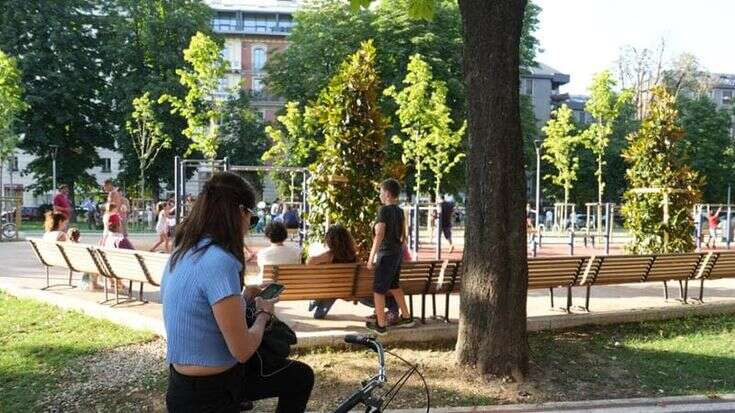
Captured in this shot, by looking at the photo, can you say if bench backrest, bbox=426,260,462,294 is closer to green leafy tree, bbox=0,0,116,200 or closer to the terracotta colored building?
green leafy tree, bbox=0,0,116,200

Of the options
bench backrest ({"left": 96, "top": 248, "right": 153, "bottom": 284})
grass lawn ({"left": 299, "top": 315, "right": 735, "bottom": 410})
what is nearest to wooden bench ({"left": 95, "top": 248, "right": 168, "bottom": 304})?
bench backrest ({"left": 96, "top": 248, "right": 153, "bottom": 284})

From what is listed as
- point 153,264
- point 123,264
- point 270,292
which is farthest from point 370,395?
point 123,264

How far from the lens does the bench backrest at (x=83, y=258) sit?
30.7 ft

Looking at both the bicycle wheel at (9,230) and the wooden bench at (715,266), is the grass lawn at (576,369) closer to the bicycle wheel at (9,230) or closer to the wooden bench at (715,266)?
the wooden bench at (715,266)

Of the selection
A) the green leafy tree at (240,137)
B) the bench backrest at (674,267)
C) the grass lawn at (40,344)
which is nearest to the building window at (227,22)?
the green leafy tree at (240,137)

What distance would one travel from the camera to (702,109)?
2205 inches

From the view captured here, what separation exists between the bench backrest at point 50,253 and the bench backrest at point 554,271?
6.68 metres

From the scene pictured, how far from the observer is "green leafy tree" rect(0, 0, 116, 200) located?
3791 cm

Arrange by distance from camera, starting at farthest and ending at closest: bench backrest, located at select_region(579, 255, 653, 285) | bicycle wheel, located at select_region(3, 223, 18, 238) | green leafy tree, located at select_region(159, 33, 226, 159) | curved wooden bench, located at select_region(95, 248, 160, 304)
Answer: bicycle wheel, located at select_region(3, 223, 18, 238), green leafy tree, located at select_region(159, 33, 226, 159), bench backrest, located at select_region(579, 255, 653, 285), curved wooden bench, located at select_region(95, 248, 160, 304)

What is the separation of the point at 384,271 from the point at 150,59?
38.2 m

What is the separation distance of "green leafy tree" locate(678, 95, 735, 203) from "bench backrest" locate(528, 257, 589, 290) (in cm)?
5182

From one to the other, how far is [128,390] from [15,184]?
59893 mm

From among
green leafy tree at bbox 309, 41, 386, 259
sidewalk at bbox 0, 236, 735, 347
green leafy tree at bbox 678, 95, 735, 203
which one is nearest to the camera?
sidewalk at bbox 0, 236, 735, 347

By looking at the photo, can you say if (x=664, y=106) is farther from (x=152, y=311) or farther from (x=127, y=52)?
(x=127, y=52)
